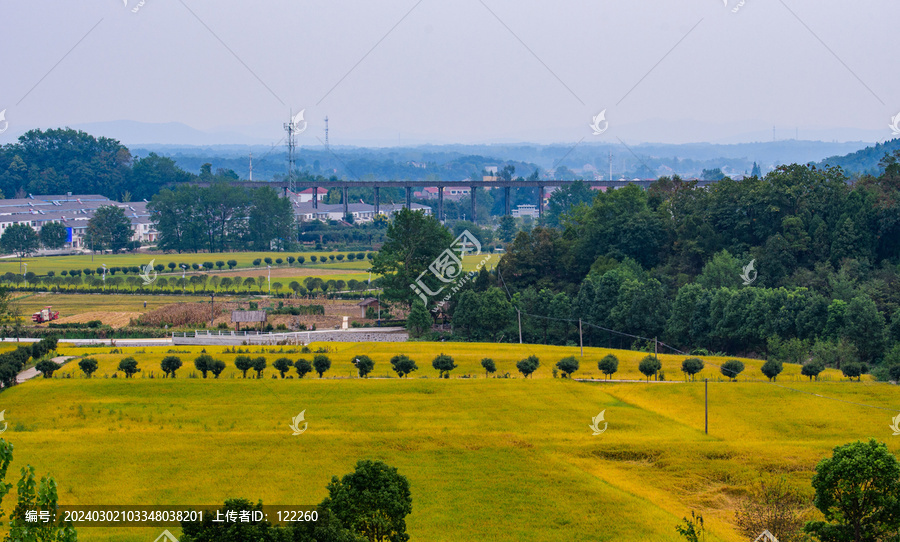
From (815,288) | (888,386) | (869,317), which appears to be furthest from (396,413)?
(815,288)

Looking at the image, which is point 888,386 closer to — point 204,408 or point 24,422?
point 204,408

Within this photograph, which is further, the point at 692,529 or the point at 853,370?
the point at 853,370

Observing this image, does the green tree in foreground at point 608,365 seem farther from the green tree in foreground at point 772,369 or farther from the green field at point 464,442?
the green tree in foreground at point 772,369

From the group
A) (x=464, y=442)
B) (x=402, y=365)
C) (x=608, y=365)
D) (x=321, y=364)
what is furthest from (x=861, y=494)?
(x=321, y=364)

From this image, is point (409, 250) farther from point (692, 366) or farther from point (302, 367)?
point (692, 366)

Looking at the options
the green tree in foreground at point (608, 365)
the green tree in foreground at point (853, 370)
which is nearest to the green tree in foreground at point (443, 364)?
the green tree in foreground at point (608, 365)

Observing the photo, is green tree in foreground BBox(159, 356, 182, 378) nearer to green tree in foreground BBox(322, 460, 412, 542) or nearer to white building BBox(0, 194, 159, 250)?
green tree in foreground BBox(322, 460, 412, 542)
